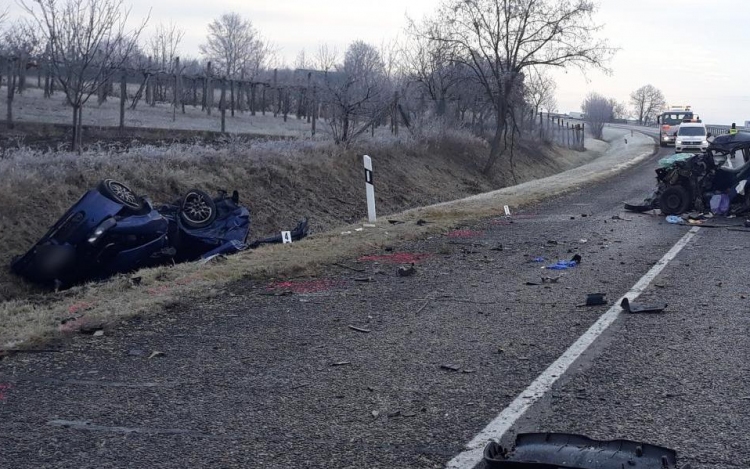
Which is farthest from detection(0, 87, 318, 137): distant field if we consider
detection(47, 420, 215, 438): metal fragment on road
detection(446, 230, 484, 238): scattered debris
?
detection(47, 420, 215, 438): metal fragment on road

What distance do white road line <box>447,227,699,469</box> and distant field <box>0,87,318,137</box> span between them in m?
24.4

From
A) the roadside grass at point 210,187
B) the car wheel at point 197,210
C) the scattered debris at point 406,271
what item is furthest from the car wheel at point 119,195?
the scattered debris at point 406,271

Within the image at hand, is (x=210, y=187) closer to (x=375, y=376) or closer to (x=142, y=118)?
(x=375, y=376)

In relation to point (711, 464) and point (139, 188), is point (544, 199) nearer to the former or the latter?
point (139, 188)

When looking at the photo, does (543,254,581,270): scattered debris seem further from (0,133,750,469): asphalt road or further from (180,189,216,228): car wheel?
(180,189,216,228): car wheel

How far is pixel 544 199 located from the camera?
21875mm

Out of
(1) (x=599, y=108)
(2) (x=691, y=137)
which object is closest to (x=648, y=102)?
(1) (x=599, y=108)

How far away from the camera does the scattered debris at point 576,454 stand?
403cm

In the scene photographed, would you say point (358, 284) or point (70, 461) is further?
point (358, 284)

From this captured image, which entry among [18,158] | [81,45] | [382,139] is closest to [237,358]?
[18,158]

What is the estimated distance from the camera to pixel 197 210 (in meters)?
13.8

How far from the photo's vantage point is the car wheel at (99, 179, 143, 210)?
472 inches

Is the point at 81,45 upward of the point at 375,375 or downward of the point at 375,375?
upward

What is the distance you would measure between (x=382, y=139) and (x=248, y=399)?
25.6 meters
